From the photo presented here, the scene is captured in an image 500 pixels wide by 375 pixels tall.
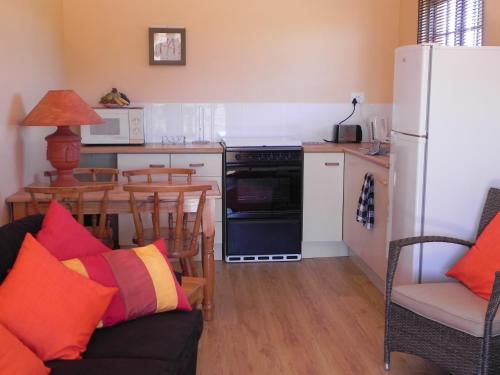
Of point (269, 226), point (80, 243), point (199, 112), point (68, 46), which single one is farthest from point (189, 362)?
point (68, 46)

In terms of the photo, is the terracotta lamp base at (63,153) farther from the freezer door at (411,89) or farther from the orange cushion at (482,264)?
the orange cushion at (482,264)

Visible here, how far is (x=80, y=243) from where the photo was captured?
2400mm

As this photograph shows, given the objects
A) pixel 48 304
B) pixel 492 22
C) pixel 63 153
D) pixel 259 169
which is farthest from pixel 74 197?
pixel 492 22

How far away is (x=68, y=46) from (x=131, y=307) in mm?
3160

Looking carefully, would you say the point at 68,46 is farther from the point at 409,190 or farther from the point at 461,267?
the point at 461,267

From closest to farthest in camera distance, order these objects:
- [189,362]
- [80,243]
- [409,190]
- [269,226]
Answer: [189,362] → [80,243] → [409,190] → [269,226]

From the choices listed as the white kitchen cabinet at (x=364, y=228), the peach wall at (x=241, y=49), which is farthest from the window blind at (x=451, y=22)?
the white kitchen cabinet at (x=364, y=228)

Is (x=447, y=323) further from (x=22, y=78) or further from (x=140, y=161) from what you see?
(x=22, y=78)

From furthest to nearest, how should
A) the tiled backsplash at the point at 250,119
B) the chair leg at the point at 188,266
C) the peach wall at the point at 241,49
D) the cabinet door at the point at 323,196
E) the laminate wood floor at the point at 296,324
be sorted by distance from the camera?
the tiled backsplash at the point at 250,119 → the peach wall at the point at 241,49 → the cabinet door at the point at 323,196 → the chair leg at the point at 188,266 → the laminate wood floor at the point at 296,324

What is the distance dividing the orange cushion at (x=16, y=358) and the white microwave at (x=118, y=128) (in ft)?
9.66

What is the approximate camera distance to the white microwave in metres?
4.57

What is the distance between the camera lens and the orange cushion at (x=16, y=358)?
1640mm

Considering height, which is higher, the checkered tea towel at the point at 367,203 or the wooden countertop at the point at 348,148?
the wooden countertop at the point at 348,148

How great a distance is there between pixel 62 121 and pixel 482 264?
2.37m
